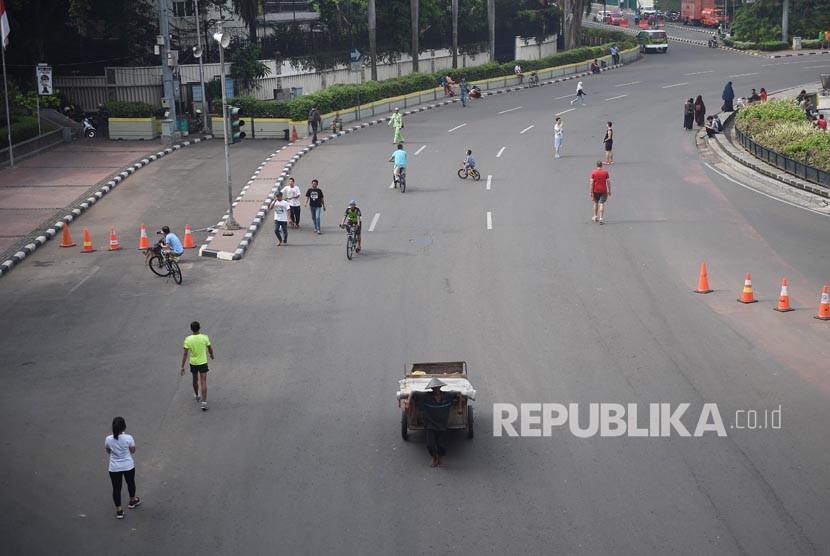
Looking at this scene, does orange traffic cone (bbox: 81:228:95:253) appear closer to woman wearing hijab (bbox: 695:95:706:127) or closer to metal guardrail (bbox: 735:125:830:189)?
metal guardrail (bbox: 735:125:830:189)

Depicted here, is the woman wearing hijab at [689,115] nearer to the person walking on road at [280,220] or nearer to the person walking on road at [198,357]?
the person walking on road at [280,220]

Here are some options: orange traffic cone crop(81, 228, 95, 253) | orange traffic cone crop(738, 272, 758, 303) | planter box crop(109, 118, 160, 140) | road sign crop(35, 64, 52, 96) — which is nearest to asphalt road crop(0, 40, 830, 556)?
orange traffic cone crop(738, 272, 758, 303)

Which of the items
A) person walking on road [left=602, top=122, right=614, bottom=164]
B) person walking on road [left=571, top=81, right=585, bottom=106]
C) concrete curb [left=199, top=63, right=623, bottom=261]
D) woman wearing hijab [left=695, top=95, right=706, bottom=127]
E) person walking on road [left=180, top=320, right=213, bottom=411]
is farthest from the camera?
person walking on road [left=571, top=81, right=585, bottom=106]

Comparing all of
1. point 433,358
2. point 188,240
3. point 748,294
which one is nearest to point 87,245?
point 188,240

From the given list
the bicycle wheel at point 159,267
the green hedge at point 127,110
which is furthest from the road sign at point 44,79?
the bicycle wheel at point 159,267

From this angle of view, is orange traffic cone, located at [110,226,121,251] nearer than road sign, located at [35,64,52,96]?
Yes

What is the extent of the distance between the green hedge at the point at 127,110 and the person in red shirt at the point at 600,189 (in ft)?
84.8

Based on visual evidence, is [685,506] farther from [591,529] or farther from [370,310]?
[370,310]

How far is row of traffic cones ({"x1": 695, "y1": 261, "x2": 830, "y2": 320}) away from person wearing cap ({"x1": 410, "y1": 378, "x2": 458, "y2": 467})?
978 centimetres

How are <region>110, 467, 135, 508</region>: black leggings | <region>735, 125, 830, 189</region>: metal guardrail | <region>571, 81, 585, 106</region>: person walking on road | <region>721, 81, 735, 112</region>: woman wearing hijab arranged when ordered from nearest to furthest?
<region>110, 467, 135, 508</region>: black leggings → <region>735, 125, 830, 189</region>: metal guardrail → <region>721, 81, 735, 112</region>: woman wearing hijab → <region>571, 81, 585, 106</region>: person walking on road

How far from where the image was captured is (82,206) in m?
34.2

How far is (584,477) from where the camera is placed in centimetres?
1469

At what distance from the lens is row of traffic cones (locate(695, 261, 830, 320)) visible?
21.6 metres


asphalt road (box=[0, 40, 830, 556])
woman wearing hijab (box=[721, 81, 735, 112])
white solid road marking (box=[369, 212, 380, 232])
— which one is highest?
woman wearing hijab (box=[721, 81, 735, 112])
